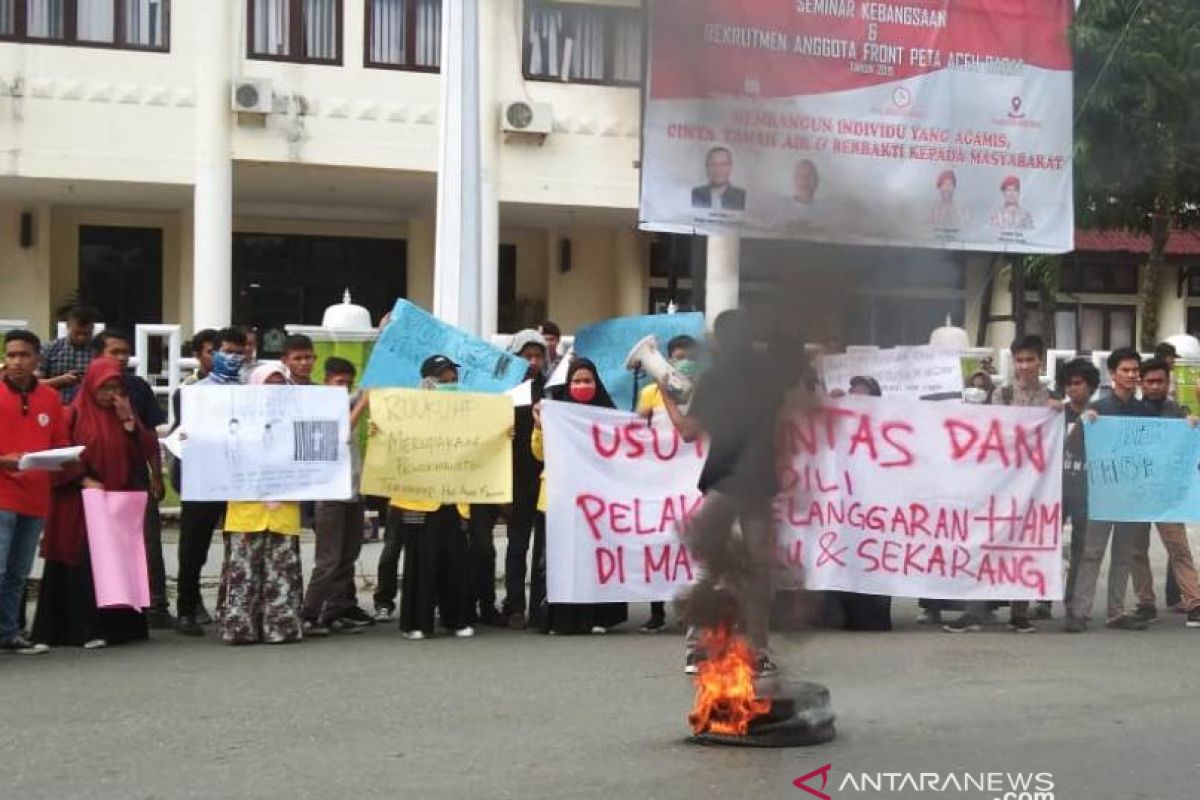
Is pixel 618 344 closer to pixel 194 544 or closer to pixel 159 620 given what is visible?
pixel 194 544

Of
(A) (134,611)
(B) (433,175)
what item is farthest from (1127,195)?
(B) (433,175)

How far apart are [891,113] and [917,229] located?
1877 mm

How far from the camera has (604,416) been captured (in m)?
9.22

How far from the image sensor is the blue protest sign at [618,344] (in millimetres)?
10422

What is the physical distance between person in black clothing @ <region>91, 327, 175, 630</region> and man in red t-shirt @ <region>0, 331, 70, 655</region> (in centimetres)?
58

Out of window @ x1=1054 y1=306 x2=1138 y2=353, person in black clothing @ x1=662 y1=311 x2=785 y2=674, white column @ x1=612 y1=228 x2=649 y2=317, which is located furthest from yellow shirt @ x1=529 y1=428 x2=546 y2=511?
window @ x1=1054 y1=306 x2=1138 y2=353

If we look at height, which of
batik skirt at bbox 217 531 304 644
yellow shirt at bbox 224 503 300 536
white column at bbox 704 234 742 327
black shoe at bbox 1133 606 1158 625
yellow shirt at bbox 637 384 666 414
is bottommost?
black shoe at bbox 1133 606 1158 625

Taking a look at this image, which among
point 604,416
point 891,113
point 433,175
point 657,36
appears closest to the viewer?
point 657,36

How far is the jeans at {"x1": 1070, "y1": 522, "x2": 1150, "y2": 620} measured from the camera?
9.59m

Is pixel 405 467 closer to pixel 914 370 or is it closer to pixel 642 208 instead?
pixel 914 370

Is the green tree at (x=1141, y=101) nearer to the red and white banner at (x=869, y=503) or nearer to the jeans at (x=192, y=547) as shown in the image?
the red and white banner at (x=869, y=503)

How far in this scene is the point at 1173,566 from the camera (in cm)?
1007

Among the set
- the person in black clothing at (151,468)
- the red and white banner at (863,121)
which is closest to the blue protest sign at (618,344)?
the red and white banner at (863,121)

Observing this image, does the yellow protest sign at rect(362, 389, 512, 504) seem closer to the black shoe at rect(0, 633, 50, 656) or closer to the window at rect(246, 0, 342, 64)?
the black shoe at rect(0, 633, 50, 656)
